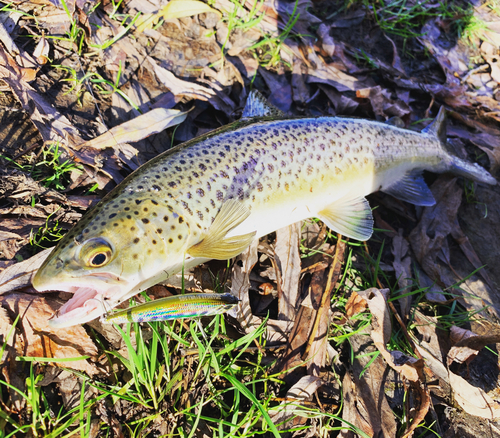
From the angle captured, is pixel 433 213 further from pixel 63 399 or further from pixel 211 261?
pixel 63 399

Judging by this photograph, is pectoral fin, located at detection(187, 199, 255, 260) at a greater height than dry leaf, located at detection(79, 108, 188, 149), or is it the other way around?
dry leaf, located at detection(79, 108, 188, 149)

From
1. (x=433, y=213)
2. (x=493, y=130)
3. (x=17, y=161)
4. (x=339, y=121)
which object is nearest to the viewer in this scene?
(x=17, y=161)

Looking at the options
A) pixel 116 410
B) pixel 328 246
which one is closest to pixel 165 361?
pixel 116 410

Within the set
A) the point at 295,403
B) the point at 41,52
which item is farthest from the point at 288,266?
the point at 41,52

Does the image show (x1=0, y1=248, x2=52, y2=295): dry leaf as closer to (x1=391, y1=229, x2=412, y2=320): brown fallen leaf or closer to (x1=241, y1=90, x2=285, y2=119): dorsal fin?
(x1=241, y1=90, x2=285, y2=119): dorsal fin

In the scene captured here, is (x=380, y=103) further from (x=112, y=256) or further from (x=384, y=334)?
(x=112, y=256)

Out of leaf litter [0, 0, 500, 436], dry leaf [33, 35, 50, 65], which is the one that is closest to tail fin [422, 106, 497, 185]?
leaf litter [0, 0, 500, 436]
